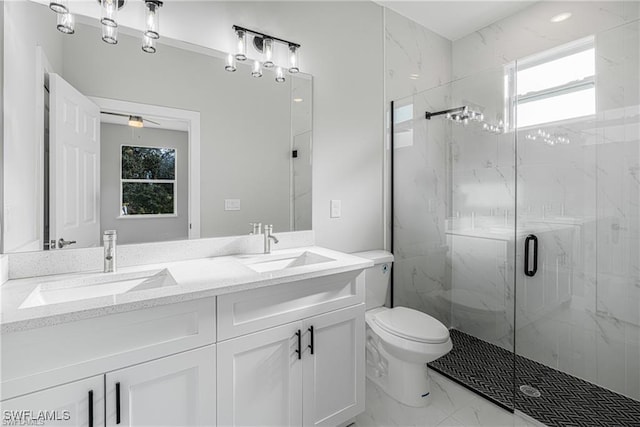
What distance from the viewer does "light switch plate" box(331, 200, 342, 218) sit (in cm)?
220

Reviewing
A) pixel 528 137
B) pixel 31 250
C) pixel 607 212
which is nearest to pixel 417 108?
pixel 528 137

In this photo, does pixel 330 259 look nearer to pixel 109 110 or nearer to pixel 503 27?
pixel 109 110

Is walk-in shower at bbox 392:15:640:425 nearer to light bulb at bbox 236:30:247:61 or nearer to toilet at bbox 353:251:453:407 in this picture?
toilet at bbox 353:251:453:407

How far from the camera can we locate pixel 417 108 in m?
2.55

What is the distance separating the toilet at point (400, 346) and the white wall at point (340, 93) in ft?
1.22

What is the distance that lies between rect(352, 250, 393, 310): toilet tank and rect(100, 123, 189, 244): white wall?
1.20 meters

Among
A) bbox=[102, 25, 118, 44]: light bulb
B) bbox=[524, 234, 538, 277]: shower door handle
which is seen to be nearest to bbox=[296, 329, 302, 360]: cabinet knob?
bbox=[102, 25, 118, 44]: light bulb

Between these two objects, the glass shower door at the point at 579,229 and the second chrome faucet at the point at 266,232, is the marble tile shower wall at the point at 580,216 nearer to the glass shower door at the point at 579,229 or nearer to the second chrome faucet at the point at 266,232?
the glass shower door at the point at 579,229

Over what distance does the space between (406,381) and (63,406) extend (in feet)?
5.43

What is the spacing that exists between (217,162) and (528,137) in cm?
207

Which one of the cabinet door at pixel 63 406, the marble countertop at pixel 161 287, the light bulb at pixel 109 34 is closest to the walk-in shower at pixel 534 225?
the marble countertop at pixel 161 287

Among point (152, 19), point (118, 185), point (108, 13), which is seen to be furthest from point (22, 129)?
point (152, 19)

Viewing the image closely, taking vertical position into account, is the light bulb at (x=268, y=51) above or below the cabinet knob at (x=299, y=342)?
above

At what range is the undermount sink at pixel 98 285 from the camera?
3.86 feet
